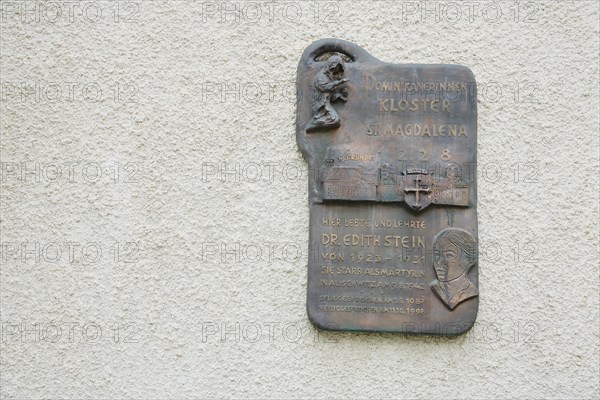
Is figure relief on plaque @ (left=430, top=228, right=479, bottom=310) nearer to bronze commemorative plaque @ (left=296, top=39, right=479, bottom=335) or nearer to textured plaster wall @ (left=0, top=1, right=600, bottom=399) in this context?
bronze commemorative plaque @ (left=296, top=39, right=479, bottom=335)

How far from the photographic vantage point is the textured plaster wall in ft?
7.18

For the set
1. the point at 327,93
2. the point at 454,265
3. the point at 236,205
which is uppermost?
the point at 327,93

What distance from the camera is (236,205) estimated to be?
7.36 ft

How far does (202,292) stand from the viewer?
2.22 m

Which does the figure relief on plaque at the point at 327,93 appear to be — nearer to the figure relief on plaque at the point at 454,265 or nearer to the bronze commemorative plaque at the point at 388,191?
the bronze commemorative plaque at the point at 388,191

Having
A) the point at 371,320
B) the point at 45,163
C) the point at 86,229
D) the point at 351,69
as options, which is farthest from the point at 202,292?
the point at 351,69

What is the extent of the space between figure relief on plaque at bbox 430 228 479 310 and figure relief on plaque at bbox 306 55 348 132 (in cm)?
67

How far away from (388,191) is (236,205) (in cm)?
65

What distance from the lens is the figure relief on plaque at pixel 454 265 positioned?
2107 mm

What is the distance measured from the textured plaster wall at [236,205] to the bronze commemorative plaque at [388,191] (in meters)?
0.09

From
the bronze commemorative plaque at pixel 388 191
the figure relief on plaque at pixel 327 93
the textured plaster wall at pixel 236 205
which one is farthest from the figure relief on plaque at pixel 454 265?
the figure relief on plaque at pixel 327 93

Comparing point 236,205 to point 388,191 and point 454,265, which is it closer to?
point 388,191

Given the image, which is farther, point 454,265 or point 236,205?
point 236,205

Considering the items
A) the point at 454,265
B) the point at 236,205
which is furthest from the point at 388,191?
the point at 236,205
